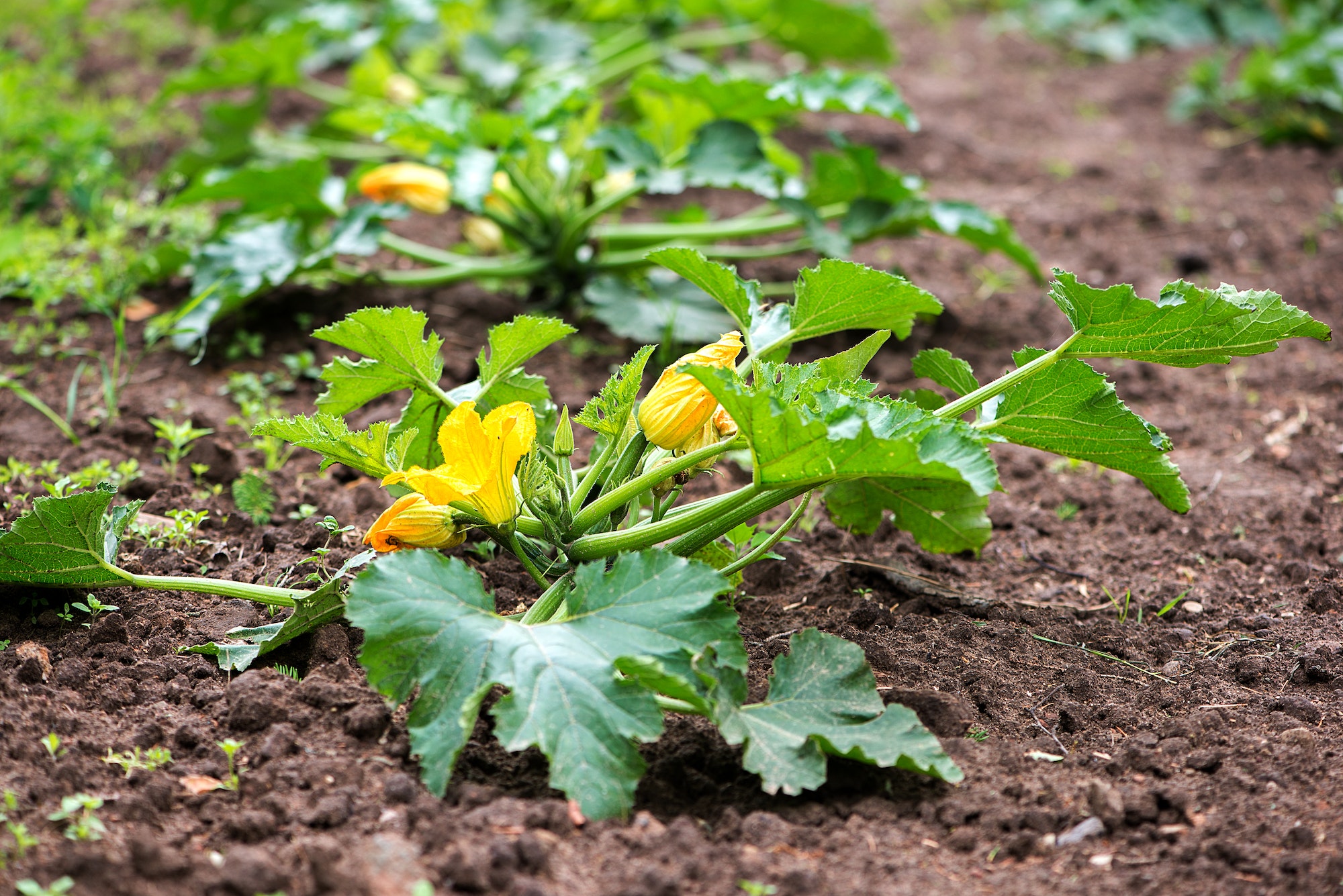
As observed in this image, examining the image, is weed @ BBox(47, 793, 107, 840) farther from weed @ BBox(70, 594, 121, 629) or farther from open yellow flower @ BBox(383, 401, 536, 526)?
open yellow flower @ BBox(383, 401, 536, 526)

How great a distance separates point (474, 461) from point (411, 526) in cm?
19

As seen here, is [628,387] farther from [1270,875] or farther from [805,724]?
[1270,875]

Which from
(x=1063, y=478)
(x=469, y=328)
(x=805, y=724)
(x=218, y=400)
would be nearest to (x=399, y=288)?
(x=469, y=328)

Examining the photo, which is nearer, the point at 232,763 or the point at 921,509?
the point at 232,763

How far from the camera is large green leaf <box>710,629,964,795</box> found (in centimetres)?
170

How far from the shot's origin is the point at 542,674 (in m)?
1.62

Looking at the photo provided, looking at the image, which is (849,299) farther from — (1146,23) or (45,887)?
(1146,23)

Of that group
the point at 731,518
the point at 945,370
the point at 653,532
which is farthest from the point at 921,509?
the point at 653,532

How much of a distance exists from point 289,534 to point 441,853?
3.54 ft

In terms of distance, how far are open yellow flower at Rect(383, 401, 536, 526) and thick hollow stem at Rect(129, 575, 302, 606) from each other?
13.7 inches

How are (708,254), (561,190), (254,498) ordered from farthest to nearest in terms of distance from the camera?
1. (708,254)
2. (561,190)
3. (254,498)

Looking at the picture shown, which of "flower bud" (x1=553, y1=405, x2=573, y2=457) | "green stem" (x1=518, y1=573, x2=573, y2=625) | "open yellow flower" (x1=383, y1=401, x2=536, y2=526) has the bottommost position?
"green stem" (x1=518, y1=573, x2=573, y2=625)

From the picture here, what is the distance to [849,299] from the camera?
209 cm

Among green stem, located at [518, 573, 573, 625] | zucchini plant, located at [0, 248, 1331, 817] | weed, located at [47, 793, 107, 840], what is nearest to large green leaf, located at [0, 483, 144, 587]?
zucchini plant, located at [0, 248, 1331, 817]
